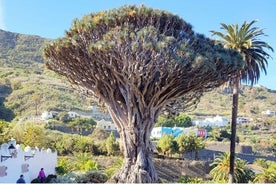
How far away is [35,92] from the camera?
7212cm

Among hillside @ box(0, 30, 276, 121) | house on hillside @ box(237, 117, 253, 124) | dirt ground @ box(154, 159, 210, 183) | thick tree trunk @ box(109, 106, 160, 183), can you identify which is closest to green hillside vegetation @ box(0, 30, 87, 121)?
hillside @ box(0, 30, 276, 121)

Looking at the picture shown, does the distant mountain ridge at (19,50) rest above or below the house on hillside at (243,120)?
above

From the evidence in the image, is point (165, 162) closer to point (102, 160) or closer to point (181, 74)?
point (102, 160)

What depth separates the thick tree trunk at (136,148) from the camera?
56.7ft

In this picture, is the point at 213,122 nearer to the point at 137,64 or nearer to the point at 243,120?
the point at 243,120

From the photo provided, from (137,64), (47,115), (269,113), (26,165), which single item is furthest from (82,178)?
(269,113)

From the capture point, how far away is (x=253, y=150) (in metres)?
62.2

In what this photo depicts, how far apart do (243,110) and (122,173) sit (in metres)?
90.8

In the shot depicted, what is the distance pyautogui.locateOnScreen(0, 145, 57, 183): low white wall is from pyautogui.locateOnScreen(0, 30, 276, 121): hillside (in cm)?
2514

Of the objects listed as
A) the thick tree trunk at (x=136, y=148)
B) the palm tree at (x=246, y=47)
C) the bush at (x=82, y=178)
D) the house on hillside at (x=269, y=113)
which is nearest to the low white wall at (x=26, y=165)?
the bush at (x=82, y=178)

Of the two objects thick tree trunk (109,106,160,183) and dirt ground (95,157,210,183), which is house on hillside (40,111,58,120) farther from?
thick tree trunk (109,106,160,183)

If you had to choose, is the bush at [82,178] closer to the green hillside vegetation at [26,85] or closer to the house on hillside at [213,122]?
the green hillside vegetation at [26,85]

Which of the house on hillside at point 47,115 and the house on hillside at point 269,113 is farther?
the house on hillside at point 269,113

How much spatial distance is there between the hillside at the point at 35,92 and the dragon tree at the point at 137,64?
96.3 feet
